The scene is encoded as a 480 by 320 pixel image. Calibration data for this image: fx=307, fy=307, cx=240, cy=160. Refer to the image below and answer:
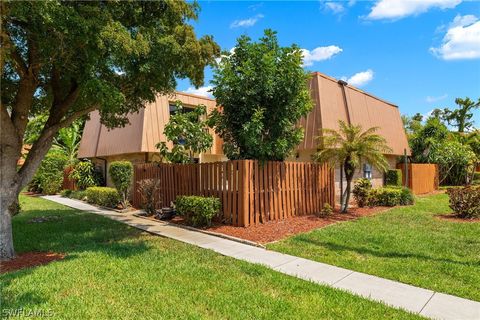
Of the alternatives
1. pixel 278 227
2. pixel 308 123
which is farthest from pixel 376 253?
pixel 308 123

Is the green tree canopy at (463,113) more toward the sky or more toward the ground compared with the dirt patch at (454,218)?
more toward the sky

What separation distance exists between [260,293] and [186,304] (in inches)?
40.0

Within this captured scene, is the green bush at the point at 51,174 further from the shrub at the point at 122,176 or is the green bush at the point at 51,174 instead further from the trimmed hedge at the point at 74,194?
the shrub at the point at 122,176

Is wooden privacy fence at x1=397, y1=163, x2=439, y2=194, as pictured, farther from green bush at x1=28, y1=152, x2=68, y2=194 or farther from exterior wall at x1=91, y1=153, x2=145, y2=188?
green bush at x1=28, y1=152, x2=68, y2=194

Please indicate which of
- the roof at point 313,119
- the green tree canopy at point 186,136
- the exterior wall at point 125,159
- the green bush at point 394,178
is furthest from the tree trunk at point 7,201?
the green bush at point 394,178

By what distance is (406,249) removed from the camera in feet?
20.9

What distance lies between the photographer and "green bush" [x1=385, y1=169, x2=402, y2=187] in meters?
17.1

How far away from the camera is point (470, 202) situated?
31.6 feet

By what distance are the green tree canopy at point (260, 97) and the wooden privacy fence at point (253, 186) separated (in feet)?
2.24

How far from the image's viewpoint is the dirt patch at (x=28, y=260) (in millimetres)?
5199

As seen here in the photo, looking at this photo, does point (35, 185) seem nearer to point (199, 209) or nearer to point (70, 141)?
point (70, 141)

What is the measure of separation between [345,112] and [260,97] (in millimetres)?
7024

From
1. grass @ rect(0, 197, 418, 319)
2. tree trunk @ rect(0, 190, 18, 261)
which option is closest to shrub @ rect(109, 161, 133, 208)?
grass @ rect(0, 197, 418, 319)

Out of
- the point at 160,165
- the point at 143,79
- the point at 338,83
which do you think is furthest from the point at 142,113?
the point at 338,83
